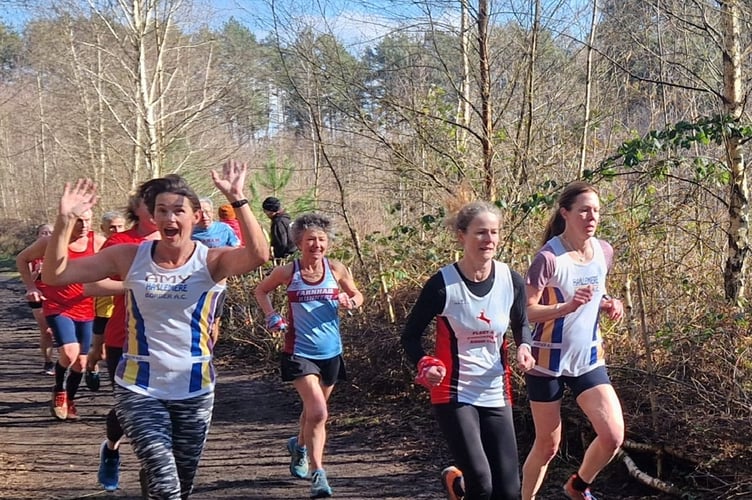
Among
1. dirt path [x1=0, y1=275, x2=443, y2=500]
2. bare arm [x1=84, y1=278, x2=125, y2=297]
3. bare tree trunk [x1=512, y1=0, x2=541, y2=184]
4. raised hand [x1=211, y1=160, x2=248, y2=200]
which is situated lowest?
dirt path [x1=0, y1=275, x2=443, y2=500]

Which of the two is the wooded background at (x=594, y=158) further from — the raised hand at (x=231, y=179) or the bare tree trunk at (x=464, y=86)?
the raised hand at (x=231, y=179)

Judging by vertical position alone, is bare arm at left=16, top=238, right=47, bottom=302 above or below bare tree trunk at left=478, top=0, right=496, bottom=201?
below

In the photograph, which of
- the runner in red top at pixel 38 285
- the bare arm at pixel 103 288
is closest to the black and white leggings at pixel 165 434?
the bare arm at pixel 103 288

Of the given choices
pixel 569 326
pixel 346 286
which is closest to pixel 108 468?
pixel 346 286

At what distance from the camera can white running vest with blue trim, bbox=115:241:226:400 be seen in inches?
155

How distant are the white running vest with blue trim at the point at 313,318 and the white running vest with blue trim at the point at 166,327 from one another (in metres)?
1.79

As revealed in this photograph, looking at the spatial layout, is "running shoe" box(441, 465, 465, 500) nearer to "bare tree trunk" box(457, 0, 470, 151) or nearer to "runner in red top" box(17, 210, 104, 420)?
"bare tree trunk" box(457, 0, 470, 151)

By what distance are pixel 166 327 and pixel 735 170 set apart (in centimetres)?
440

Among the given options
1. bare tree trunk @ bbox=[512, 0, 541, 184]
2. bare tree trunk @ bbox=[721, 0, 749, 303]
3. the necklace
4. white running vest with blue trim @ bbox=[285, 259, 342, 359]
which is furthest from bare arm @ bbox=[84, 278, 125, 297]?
bare tree trunk @ bbox=[721, 0, 749, 303]

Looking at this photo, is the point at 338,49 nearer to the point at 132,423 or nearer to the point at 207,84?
the point at 132,423

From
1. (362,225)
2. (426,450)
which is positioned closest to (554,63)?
(362,225)

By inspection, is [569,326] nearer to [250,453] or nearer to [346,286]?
[346,286]

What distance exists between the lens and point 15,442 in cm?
748

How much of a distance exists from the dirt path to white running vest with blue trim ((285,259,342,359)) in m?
1.02
